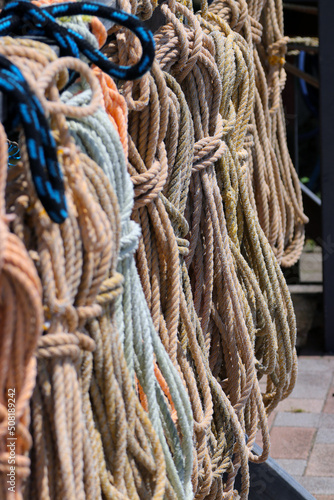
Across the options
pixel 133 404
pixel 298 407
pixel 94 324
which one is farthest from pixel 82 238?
pixel 298 407

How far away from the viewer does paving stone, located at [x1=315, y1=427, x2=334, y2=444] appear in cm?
294

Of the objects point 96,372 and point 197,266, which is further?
point 197,266

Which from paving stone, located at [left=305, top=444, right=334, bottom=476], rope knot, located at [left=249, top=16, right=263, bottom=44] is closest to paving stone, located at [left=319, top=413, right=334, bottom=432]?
paving stone, located at [left=305, top=444, right=334, bottom=476]

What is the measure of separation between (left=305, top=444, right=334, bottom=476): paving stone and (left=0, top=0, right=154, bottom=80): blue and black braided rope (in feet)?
6.83

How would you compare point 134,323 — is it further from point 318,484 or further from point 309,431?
point 309,431

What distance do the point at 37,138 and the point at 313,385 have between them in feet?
9.40

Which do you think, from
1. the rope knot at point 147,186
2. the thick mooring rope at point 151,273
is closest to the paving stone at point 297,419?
the thick mooring rope at point 151,273

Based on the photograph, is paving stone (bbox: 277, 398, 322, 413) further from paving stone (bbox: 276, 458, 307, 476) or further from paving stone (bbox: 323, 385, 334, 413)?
paving stone (bbox: 276, 458, 307, 476)

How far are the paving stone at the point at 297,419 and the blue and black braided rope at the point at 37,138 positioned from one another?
248 centimetres

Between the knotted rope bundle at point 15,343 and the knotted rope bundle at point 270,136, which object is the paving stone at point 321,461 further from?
the knotted rope bundle at point 15,343

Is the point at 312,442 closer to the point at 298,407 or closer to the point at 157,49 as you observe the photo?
the point at 298,407

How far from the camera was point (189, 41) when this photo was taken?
1.36 metres

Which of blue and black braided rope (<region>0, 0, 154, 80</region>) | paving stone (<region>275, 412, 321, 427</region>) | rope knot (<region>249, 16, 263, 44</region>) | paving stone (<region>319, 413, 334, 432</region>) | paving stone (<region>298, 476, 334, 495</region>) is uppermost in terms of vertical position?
rope knot (<region>249, 16, 263, 44</region>)

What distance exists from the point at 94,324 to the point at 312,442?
87.8 inches
